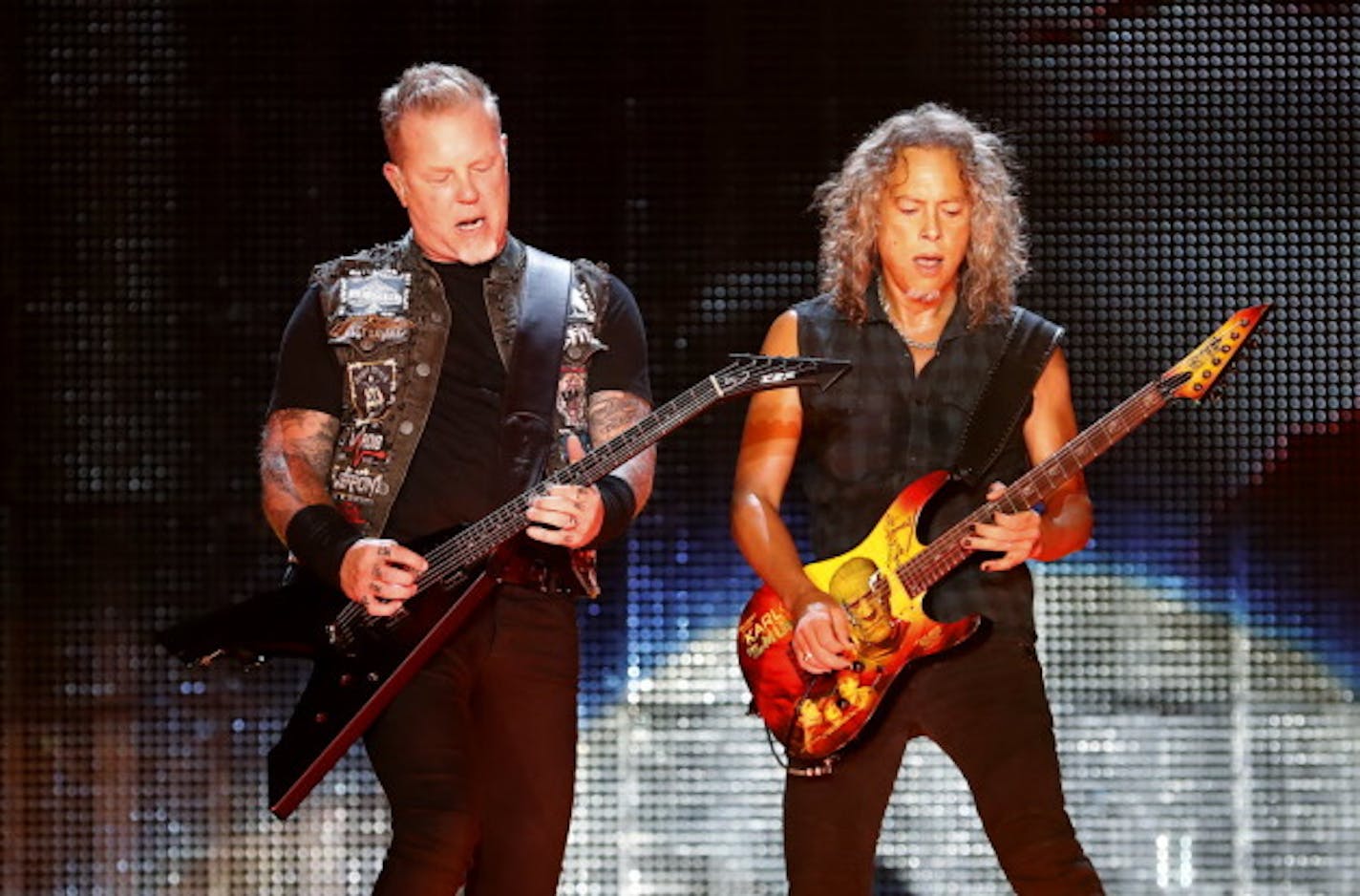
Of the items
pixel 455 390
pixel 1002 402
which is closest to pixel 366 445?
pixel 455 390

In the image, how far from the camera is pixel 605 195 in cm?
586

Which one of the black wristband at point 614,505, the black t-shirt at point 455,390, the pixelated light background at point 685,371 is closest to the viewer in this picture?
the black wristband at point 614,505

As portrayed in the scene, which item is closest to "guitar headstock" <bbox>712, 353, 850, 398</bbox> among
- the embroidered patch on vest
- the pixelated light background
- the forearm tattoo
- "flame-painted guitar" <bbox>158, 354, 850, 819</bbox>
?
"flame-painted guitar" <bbox>158, 354, 850, 819</bbox>

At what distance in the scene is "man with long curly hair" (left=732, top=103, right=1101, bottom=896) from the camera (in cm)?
405

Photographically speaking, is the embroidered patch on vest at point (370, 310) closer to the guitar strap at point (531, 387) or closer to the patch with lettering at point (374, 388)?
the patch with lettering at point (374, 388)

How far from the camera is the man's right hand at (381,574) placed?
12.9 feet

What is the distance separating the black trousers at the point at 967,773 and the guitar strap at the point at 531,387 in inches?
35.4

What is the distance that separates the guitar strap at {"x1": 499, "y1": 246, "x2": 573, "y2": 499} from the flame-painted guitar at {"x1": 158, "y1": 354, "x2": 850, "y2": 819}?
82 mm

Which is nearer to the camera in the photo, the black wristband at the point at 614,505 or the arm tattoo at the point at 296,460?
the black wristband at the point at 614,505

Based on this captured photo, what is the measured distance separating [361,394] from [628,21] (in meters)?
2.12

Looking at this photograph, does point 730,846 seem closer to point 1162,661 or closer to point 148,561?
point 1162,661

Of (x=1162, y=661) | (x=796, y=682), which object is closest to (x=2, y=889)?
(x=796, y=682)

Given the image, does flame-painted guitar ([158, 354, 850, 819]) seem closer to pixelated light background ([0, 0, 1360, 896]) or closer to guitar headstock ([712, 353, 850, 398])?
guitar headstock ([712, 353, 850, 398])

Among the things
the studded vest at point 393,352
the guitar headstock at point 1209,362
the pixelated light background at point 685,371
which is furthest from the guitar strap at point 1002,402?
the pixelated light background at point 685,371
